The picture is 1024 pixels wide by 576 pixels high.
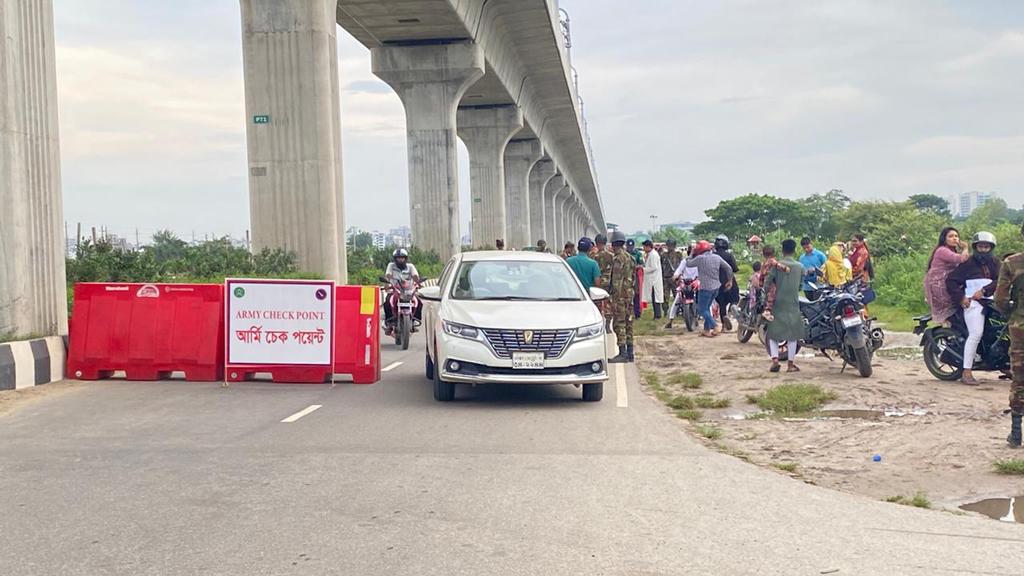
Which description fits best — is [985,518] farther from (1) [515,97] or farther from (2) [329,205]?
(1) [515,97]

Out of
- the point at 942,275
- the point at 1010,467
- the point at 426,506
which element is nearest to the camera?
the point at 426,506

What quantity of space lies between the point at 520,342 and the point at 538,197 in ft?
231

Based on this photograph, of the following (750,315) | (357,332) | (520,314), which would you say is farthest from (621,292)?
(520,314)

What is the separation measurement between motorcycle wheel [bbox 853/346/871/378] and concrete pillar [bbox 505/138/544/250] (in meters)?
50.0

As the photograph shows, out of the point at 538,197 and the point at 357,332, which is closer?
the point at 357,332

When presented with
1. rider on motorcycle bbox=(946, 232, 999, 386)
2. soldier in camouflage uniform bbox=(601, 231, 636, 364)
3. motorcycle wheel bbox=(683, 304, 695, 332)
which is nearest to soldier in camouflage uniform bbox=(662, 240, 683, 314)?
motorcycle wheel bbox=(683, 304, 695, 332)

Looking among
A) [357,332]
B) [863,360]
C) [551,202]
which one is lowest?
[863,360]

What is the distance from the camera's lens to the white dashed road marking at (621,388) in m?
11.7

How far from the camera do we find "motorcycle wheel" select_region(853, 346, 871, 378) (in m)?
13.1

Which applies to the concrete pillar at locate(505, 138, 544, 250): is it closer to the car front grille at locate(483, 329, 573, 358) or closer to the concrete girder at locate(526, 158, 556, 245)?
the concrete girder at locate(526, 158, 556, 245)

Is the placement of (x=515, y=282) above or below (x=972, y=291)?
above

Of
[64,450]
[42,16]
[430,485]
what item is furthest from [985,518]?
[42,16]

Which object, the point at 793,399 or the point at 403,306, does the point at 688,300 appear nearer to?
the point at 403,306

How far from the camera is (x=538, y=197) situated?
80812 mm
